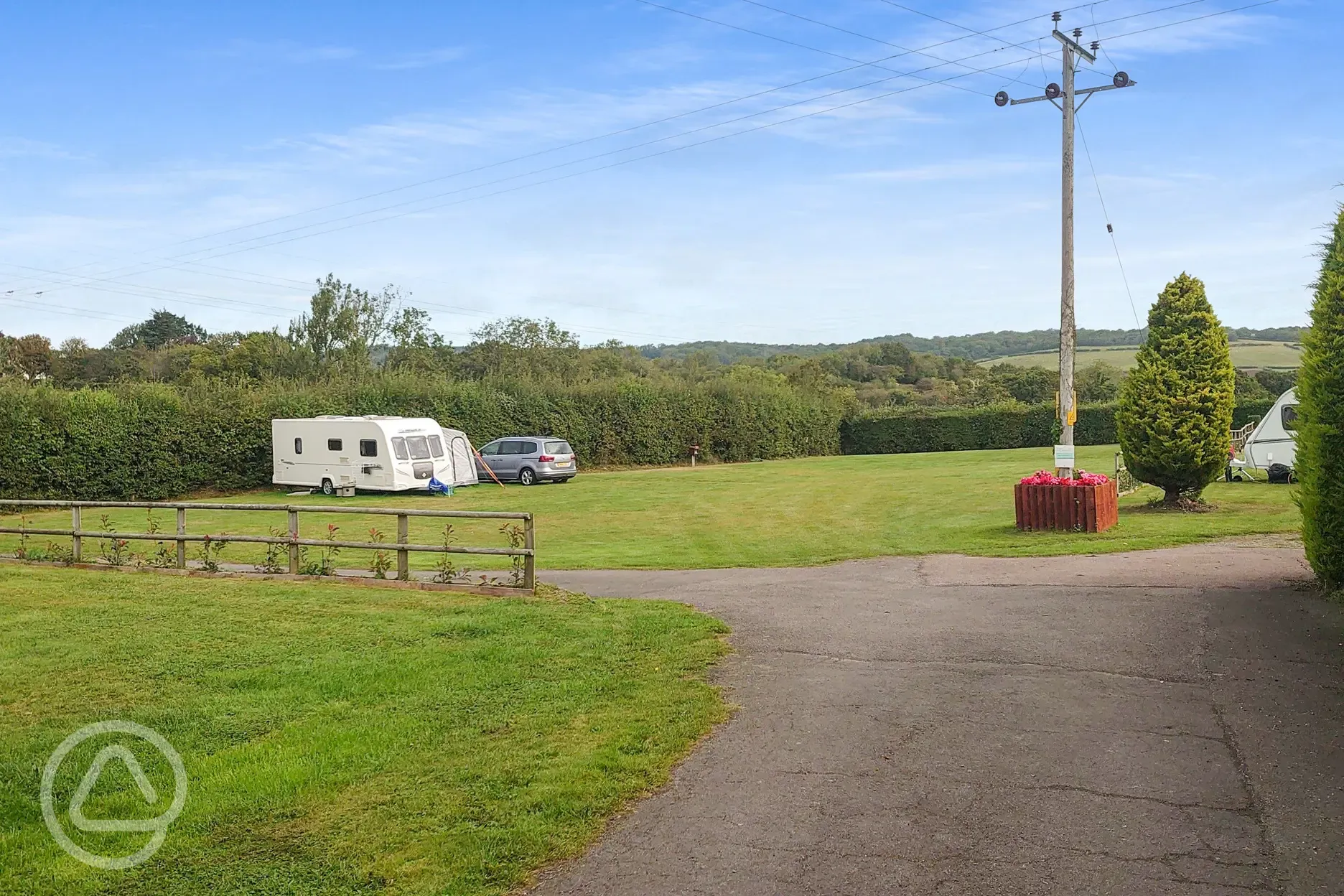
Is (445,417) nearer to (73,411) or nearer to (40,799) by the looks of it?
(73,411)

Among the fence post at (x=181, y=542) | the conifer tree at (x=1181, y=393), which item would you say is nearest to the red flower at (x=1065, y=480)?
the conifer tree at (x=1181, y=393)

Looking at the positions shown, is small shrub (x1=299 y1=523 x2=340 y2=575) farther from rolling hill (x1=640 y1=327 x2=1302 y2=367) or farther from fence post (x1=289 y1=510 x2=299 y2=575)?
rolling hill (x1=640 y1=327 x2=1302 y2=367)

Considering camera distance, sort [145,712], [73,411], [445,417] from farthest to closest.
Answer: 1. [445,417]
2. [73,411]
3. [145,712]

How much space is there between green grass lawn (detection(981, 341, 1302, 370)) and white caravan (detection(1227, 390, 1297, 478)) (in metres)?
31.4

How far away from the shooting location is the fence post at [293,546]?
13.1 m

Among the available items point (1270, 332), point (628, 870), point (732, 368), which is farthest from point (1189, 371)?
point (1270, 332)

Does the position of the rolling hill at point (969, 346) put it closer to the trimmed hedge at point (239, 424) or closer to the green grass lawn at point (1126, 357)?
the green grass lawn at point (1126, 357)

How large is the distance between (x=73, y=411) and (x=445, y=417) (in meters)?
11.7

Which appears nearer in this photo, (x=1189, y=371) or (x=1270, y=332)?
(x=1189, y=371)

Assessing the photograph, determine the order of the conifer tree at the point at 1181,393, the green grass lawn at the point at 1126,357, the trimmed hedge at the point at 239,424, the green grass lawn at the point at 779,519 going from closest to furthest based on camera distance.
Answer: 1. the green grass lawn at the point at 779,519
2. the conifer tree at the point at 1181,393
3. the trimmed hedge at the point at 239,424
4. the green grass lawn at the point at 1126,357

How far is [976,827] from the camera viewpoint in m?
4.68

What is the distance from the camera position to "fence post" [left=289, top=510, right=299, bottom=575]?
42.9 feet

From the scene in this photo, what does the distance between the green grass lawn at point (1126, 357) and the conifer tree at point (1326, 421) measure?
47920mm
